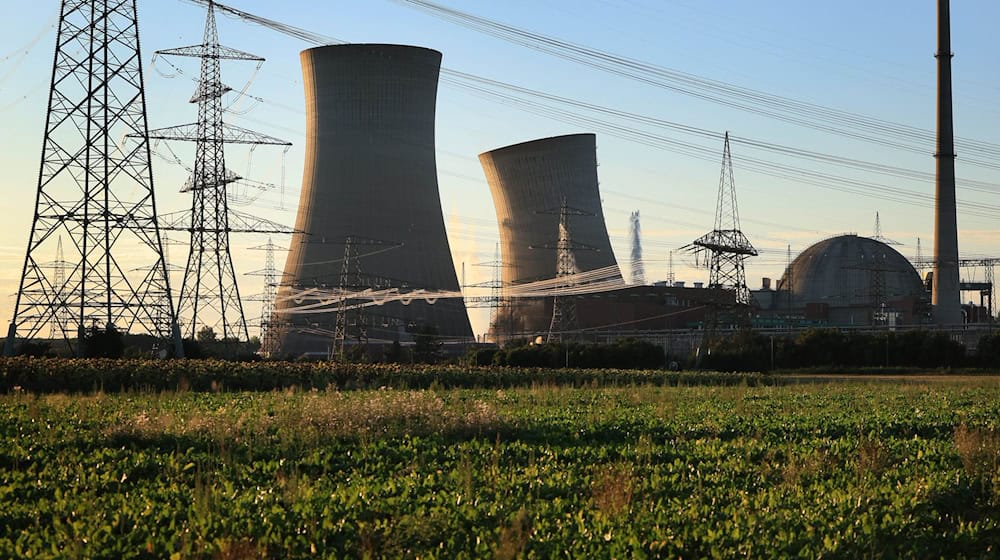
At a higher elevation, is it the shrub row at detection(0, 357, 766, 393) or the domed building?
the domed building

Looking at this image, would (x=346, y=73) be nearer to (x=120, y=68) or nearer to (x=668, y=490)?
(x=120, y=68)

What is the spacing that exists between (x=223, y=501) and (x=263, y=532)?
0.78 metres

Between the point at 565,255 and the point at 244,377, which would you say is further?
the point at 565,255

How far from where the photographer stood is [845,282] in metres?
63.9

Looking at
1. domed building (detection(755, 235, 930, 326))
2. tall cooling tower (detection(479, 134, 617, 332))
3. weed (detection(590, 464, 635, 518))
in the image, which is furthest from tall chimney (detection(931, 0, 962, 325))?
weed (detection(590, 464, 635, 518))

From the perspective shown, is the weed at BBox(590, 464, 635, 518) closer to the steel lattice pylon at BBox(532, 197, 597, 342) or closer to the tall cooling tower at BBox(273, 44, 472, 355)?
the tall cooling tower at BBox(273, 44, 472, 355)

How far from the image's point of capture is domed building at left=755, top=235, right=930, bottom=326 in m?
60.6

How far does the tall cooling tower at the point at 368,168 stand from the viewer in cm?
3234

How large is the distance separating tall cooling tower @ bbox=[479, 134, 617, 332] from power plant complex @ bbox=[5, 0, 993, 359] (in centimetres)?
5

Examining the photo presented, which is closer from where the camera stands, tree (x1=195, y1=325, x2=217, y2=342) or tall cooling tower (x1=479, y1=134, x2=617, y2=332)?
tree (x1=195, y1=325, x2=217, y2=342)

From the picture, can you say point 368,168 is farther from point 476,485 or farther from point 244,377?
point 476,485

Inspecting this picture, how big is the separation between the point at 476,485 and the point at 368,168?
27025 mm

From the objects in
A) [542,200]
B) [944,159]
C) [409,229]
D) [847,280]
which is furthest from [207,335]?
[847,280]

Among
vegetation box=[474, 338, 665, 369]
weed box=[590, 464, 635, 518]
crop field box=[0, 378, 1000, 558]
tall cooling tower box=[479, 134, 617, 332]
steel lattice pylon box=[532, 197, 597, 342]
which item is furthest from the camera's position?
tall cooling tower box=[479, 134, 617, 332]
